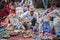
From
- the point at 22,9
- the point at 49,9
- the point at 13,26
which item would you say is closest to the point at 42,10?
the point at 49,9

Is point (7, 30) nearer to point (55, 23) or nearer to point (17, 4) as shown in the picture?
point (17, 4)

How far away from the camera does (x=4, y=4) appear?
6.56 feet

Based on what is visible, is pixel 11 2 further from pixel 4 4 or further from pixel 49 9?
pixel 49 9

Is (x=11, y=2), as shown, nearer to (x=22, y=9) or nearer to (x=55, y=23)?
(x=22, y=9)

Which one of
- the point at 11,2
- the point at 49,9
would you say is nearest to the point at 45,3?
the point at 49,9

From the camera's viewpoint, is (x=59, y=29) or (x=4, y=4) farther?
(x=4, y=4)

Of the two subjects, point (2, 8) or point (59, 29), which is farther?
point (2, 8)

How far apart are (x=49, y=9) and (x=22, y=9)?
27cm

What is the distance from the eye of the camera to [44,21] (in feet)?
6.27

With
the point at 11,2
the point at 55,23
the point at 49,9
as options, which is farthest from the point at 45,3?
the point at 11,2

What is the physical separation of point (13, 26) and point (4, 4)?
0.80ft

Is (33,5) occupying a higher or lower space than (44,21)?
higher

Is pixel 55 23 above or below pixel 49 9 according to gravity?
below

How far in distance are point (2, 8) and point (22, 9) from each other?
8.1 inches
